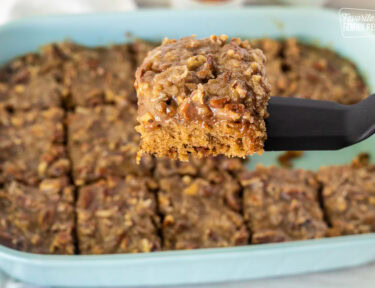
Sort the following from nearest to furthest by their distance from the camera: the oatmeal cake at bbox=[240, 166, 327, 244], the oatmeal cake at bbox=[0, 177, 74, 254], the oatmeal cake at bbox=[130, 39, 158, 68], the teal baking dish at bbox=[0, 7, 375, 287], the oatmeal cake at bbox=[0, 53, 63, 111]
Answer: the teal baking dish at bbox=[0, 7, 375, 287], the oatmeal cake at bbox=[0, 177, 74, 254], the oatmeal cake at bbox=[240, 166, 327, 244], the oatmeal cake at bbox=[0, 53, 63, 111], the oatmeal cake at bbox=[130, 39, 158, 68]

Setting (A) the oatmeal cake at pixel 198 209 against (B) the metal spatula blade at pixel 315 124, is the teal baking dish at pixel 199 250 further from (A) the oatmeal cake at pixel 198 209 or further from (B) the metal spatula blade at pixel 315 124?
(B) the metal spatula blade at pixel 315 124

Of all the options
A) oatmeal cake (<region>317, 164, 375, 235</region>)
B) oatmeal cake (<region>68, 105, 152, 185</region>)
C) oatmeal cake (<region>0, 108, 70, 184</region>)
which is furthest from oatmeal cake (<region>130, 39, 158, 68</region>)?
oatmeal cake (<region>317, 164, 375, 235</region>)

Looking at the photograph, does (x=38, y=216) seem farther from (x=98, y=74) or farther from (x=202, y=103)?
(x=202, y=103)

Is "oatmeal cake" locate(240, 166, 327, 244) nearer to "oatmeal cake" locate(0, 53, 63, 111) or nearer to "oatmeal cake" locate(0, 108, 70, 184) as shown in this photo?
"oatmeal cake" locate(0, 108, 70, 184)

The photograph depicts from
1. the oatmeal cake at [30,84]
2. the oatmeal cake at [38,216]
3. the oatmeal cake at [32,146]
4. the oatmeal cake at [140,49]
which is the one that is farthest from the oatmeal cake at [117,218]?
the oatmeal cake at [140,49]

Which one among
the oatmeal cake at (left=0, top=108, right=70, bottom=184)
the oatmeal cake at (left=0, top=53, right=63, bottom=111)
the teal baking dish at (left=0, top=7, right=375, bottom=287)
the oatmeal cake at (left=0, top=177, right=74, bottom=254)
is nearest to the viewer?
the teal baking dish at (left=0, top=7, right=375, bottom=287)

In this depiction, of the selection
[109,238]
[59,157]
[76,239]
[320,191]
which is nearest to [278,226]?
[320,191]

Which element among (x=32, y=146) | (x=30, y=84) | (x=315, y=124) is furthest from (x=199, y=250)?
(x=30, y=84)

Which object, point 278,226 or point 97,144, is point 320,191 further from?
point 97,144
